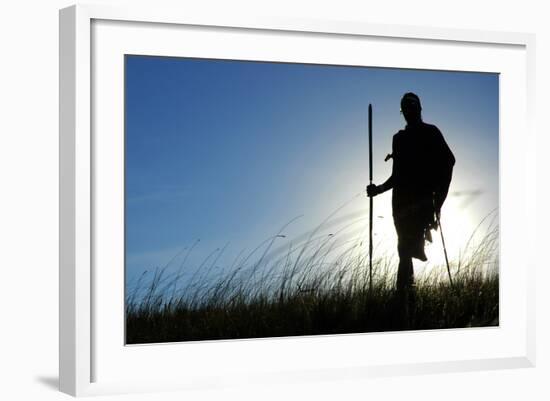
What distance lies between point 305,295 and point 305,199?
25.9 inches

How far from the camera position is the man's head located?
7.17 metres

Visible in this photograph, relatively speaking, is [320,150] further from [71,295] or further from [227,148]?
[71,295]

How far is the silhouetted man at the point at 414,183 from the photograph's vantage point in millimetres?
7172

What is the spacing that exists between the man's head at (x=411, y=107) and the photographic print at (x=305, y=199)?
1cm

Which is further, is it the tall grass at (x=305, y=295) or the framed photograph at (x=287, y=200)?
the tall grass at (x=305, y=295)

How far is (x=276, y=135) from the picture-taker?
6.91m

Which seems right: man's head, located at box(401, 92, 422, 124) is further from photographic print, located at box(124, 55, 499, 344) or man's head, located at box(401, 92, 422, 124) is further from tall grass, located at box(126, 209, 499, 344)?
tall grass, located at box(126, 209, 499, 344)

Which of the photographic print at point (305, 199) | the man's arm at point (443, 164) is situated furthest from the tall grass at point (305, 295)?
the man's arm at point (443, 164)

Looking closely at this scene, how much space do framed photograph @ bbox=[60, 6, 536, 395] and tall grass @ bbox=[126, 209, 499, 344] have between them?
0.04ft

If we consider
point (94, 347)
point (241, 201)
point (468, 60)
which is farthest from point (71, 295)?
point (468, 60)

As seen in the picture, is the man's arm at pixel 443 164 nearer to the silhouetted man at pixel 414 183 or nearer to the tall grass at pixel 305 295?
the silhouetted man at pixel 414 183

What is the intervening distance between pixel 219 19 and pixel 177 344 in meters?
2.15

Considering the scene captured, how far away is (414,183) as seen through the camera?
7270 millimetres

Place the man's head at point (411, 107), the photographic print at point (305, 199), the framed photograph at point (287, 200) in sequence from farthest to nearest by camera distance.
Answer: the man's head at point (411, 107) → the photographic print at point (305, 199) → the framed photograph at point (287, 200)
